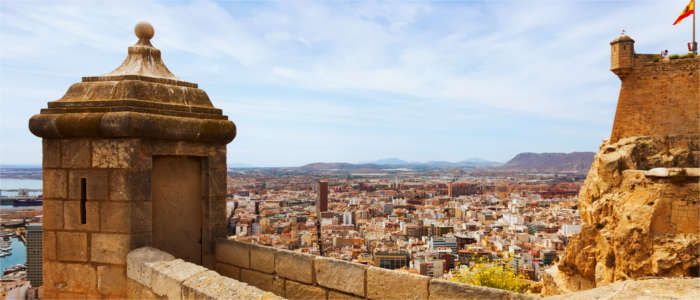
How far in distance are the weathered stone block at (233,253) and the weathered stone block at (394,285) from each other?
4.26ft

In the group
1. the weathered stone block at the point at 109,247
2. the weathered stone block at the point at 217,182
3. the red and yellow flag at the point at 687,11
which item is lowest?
the weathered stone block at the point at 109,247

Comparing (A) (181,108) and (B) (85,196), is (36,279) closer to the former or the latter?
(B) (85,196)

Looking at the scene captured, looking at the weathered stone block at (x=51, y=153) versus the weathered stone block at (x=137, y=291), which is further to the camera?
the weathered stone block at (x=51, y=153)

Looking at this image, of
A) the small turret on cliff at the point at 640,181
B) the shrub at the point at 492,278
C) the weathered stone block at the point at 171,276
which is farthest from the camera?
the small turret on cliff at the point at 640,181

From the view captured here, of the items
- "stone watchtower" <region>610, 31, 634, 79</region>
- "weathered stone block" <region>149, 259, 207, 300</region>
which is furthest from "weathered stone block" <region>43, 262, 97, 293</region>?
"stone watchtower" <region>610, 31, 634, 79</region>

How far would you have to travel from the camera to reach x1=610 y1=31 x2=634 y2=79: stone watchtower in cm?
2173

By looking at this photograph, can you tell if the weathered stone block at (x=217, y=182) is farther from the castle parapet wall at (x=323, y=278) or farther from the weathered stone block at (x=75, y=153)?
the weathered stone block at (x=75, y=153)

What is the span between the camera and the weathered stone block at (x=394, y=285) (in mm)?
3201

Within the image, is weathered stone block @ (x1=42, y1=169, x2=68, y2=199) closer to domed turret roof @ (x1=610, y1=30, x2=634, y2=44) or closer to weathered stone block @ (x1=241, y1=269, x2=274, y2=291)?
weathered stone block @ (x1=241, y1=269, x2=274, y2=291)

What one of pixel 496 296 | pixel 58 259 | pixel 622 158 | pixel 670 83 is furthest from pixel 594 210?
pixel 58 259

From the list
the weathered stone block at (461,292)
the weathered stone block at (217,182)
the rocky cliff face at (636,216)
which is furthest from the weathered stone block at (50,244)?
the rocky cliff face at (636,216)

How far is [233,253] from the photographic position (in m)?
4.13

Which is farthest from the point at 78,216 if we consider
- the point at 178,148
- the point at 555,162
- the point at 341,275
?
the point at 555,162

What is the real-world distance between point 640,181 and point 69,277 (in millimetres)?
21090
